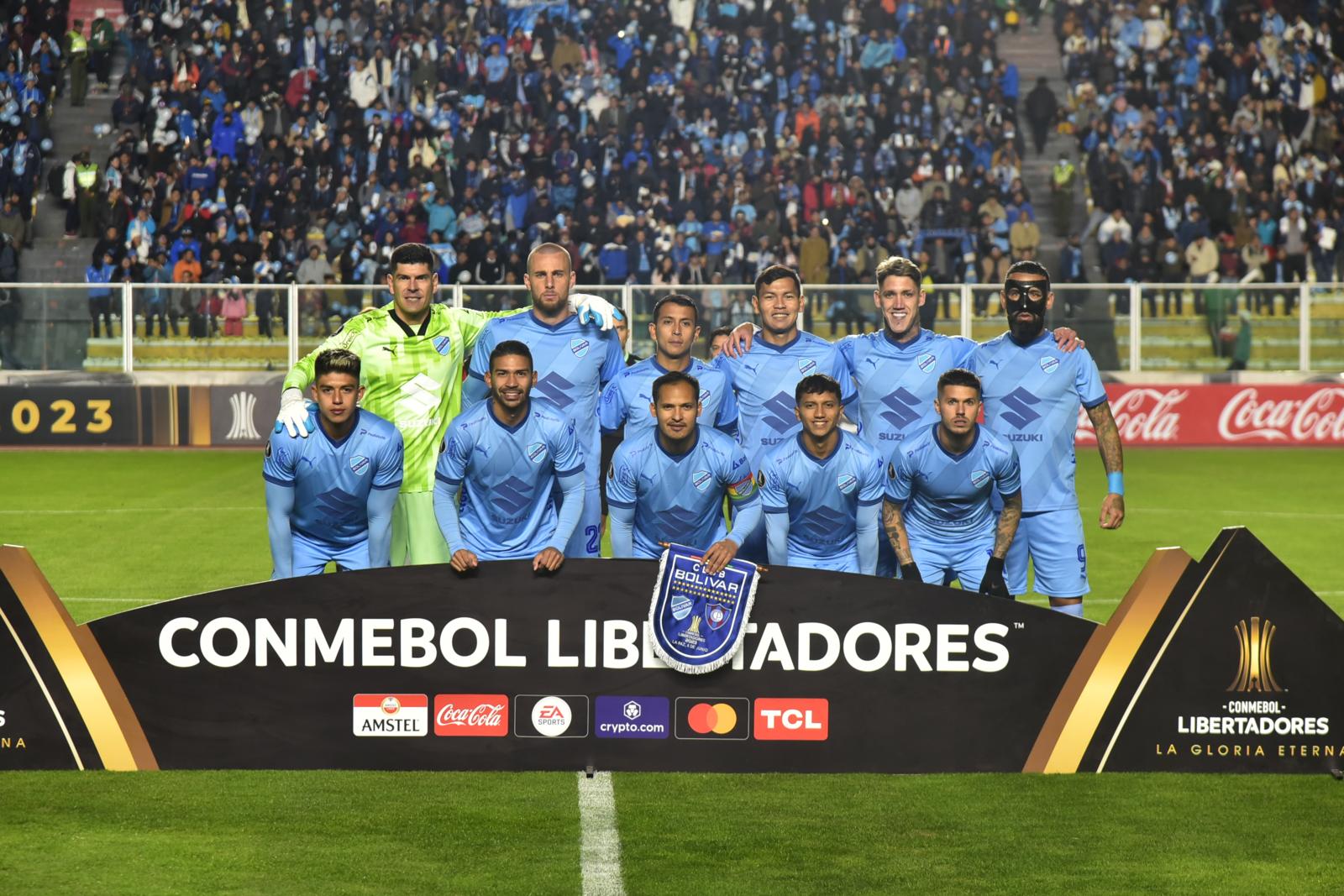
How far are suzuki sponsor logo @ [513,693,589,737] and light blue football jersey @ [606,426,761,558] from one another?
1.17 meters

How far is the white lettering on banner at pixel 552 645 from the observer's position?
6.39 meters

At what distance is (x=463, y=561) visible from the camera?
6.35 meters

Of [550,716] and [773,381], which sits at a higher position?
[773,381]

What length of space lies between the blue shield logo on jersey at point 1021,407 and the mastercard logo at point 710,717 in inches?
106

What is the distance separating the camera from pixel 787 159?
26078mm

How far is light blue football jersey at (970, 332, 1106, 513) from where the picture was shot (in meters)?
8.41

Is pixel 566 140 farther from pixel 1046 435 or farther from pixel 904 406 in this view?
pixel 1046 435

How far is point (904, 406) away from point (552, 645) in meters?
2.74

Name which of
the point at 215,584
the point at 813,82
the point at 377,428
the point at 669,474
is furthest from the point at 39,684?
the point at 813,82

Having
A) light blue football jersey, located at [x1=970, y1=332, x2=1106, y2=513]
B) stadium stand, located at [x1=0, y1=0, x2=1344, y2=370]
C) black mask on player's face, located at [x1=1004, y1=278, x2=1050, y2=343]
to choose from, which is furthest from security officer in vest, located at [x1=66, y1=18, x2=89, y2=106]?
black mask on player's face, located at [x1=1004, y1=278, x2=1050, y2=343]

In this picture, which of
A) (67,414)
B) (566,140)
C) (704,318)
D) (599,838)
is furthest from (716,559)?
(566,140)

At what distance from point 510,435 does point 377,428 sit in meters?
0.60

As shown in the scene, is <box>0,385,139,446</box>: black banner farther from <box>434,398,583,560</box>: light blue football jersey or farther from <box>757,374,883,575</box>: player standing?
<box>757,374,883,575</box>: player standing

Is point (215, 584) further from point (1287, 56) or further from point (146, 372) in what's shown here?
point (1287, 56)
